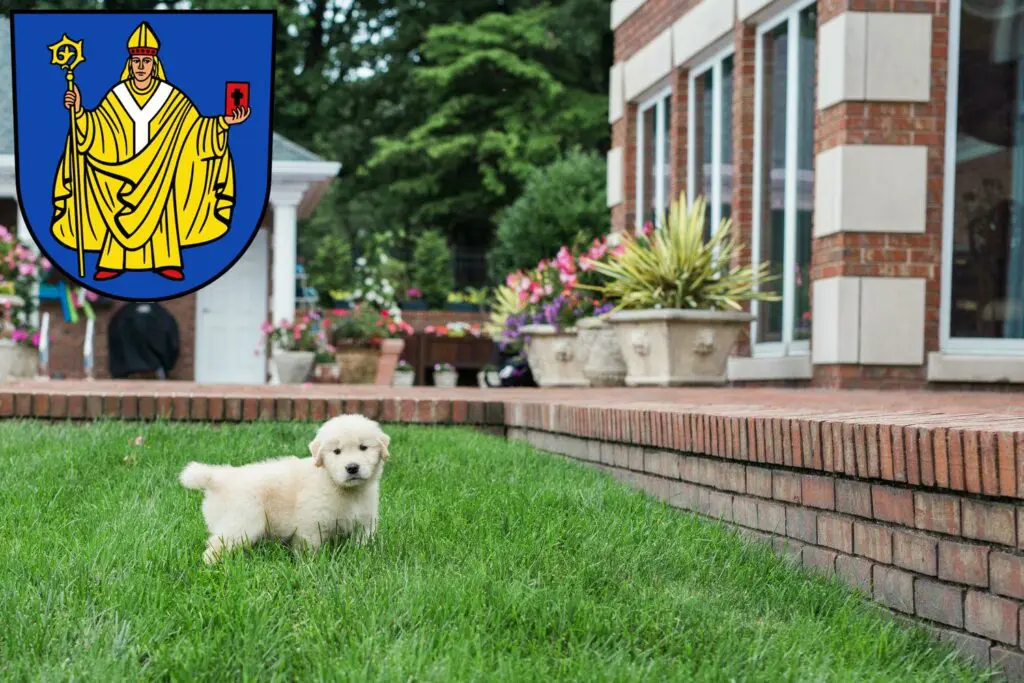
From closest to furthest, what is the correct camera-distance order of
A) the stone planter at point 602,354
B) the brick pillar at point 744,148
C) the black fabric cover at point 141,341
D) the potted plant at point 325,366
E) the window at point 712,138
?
the brick pillar at point 744,148
the stone planter at point 602,354
the window at point 712,138
the potted plant at point 325,366
the black fabric cover at point 141,341

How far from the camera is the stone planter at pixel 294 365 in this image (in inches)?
618

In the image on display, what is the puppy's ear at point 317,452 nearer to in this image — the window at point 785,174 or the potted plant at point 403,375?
the window at point 785,174

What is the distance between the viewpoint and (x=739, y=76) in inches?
424

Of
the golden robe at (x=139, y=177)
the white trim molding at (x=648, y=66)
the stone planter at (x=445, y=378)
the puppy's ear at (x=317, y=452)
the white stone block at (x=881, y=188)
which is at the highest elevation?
the white trim molding at (x=648, y=66)

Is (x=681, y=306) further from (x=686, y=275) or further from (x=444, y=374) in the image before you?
(x=444, y=374)

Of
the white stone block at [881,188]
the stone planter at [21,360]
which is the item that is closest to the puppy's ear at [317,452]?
the white stone block at [881,188]

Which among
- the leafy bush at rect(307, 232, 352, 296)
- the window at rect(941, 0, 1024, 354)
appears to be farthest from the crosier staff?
the leafy bush at rect(307, 232, 352, 296)

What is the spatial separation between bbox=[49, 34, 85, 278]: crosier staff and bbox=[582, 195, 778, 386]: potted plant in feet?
20.9

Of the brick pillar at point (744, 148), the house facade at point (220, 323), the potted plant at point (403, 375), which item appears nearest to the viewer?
the brick pillar at point (744, 148)

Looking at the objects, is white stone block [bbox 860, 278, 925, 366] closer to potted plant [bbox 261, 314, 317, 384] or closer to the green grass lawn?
the green grass lawn

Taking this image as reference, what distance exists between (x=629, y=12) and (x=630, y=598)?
11.2 m

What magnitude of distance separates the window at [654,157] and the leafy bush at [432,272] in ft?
48.5

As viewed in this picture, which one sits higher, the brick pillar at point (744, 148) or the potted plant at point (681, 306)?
the brick pillar at point (744, 148)

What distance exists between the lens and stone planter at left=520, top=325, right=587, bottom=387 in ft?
38.9
